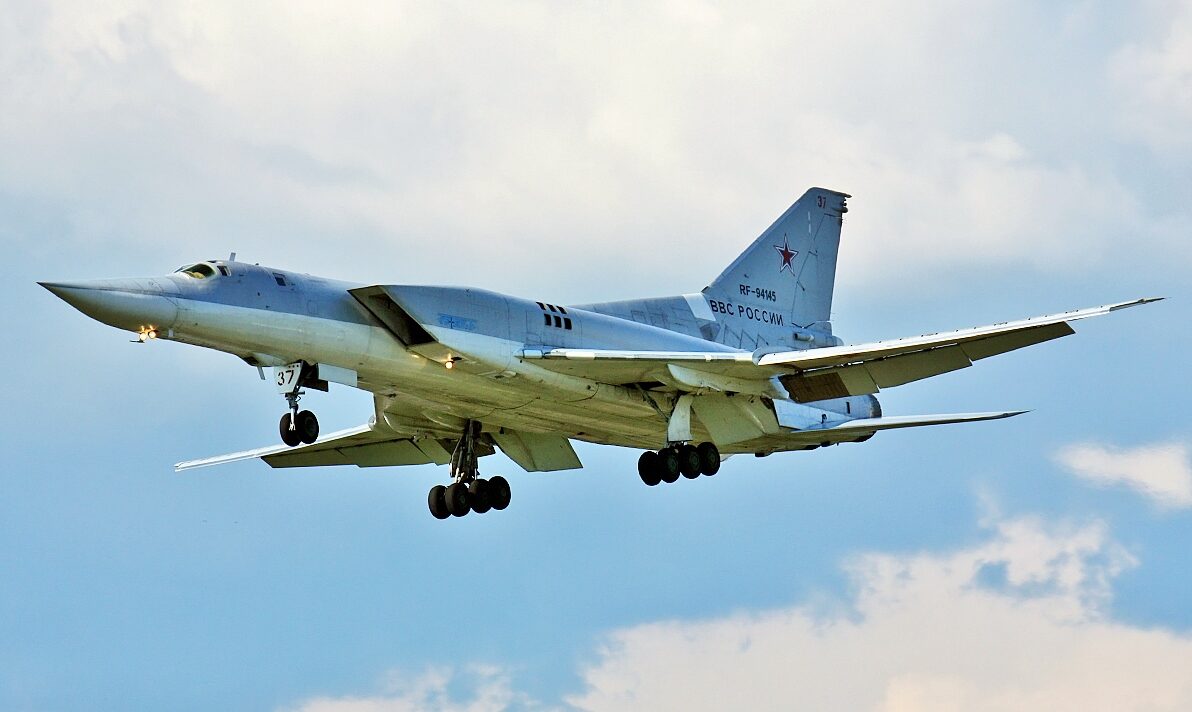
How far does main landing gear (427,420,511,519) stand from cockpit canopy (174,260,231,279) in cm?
817

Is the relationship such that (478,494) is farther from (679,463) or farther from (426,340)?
(426,340)

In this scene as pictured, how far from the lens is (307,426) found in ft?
101

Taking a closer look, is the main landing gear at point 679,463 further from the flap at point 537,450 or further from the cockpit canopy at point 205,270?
the cockpit canopy at point 205,270

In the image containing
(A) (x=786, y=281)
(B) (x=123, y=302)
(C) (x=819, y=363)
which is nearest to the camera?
(B) (x=123, y=302)

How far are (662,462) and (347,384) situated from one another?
21.7ft

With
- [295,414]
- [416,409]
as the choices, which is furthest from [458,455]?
[295,414]

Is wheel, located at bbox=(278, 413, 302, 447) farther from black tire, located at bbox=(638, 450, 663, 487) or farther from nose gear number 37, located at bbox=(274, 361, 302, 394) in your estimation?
black tire, located at bbox=(638, 450, 663, 487)

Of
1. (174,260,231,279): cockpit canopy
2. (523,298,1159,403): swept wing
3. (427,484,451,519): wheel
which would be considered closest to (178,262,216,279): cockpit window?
(174,260,231,279): cockpit canopy

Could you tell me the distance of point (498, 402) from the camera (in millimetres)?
34344

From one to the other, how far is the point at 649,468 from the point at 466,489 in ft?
13.6

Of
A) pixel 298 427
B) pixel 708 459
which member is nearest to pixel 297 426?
pixel 298 427

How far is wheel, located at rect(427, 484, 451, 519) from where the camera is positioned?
37.7m

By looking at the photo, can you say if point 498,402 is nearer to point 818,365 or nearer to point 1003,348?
point 818,365

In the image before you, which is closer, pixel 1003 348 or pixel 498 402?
→ pixel 1003 348
